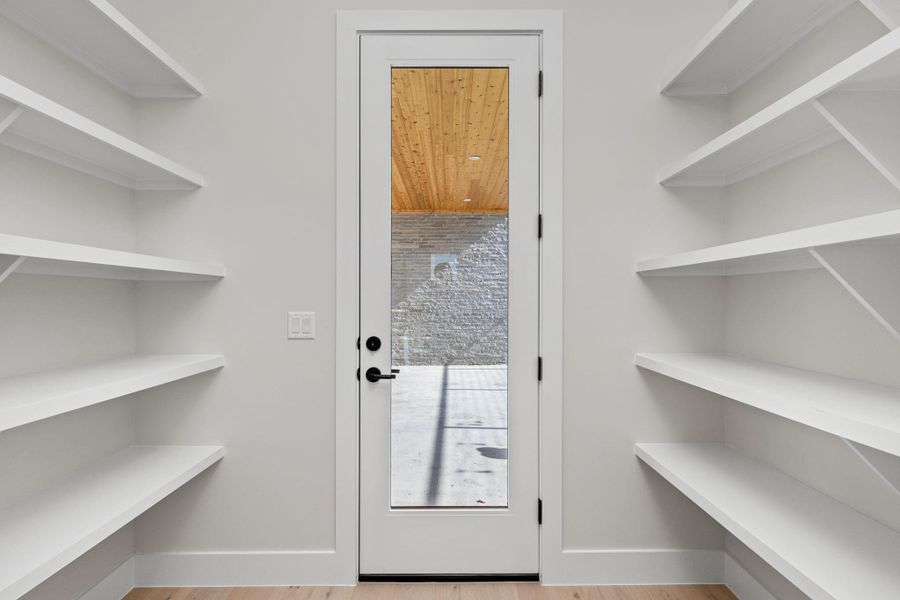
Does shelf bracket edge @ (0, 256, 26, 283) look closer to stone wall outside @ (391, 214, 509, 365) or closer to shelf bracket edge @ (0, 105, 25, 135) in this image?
shelf bracket edge @ (0, 105, 25, 135)

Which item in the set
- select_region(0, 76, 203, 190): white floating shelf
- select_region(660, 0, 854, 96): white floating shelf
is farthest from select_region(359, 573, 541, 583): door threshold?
select_region(660, 0, 854, 96): white floating shelf

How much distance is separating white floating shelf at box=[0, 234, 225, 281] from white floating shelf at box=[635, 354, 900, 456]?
1.75m

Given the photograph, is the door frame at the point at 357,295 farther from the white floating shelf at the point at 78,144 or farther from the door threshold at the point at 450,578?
the white floating shelf at the point at 78,144

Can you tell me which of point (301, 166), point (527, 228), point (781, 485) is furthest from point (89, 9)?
point (781, 485)

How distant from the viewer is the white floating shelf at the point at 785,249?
3.10ft

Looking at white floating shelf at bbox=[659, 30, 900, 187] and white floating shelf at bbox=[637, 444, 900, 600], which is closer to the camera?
white floating shelf at bbox=[659, 30, 900, 187]

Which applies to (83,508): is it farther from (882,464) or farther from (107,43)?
(882,464)

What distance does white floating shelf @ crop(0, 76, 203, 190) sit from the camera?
1149 mm

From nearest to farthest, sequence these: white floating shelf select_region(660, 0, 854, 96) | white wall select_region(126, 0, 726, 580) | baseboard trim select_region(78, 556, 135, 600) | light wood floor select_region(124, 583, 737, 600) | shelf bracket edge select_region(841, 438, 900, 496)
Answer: shelf bracket edge select_region(841, 438, 900, 496) < white floating shelf select_region(660, 0, 854, 96) < baseboard trim select_region(78, 556, 135, 600) < light wood floor select_region(124, 583, 737, 600) < white wall select_region(126, 0, 726, 580)

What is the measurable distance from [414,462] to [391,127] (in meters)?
1.40

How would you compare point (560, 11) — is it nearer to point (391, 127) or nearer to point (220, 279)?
point (391, 127)

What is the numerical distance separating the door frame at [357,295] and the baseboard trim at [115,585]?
32.4 inches

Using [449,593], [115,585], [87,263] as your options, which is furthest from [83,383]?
[449,593]

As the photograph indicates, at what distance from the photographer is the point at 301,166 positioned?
6.68 feet
